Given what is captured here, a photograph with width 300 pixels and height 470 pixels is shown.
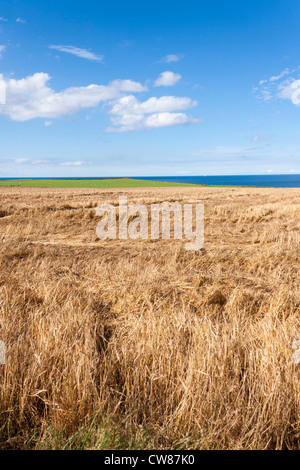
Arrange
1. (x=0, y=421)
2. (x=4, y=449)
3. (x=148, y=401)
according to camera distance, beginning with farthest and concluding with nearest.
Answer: (x=148, y=401) → (x=0, y=421) → (x=4, y=449)

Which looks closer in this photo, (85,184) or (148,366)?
(148,366)

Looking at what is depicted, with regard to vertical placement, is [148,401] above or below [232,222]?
below

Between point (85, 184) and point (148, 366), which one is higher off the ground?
point (85, 184)

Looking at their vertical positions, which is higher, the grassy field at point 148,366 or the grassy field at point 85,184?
the grassy field at point 85,184

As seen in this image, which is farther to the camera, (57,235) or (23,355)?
(57,235)

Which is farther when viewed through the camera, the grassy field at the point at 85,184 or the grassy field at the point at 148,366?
the grassy field at the point at 85,184

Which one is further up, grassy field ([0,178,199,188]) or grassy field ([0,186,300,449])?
grassy field ([0,178,199,188])

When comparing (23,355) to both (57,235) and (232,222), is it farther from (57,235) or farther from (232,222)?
(232,222)

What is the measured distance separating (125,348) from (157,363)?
0.37m

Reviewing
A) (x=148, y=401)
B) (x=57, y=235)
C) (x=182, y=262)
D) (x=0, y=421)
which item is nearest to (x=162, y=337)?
(x=148, y=401)

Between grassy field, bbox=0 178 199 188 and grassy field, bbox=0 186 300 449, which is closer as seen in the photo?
grassy field, bbox=0 186 300 449

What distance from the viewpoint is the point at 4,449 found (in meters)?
2.22

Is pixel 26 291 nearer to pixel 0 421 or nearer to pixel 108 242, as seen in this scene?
pixel 0 421
